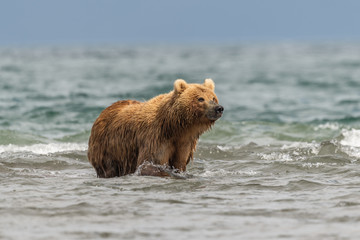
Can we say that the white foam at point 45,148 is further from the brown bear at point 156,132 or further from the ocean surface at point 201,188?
the brown bear at point 156,132

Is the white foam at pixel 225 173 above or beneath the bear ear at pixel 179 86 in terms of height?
beneath

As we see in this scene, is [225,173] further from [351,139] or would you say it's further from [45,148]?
[351,139]

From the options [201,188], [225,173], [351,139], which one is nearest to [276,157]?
[225,173]

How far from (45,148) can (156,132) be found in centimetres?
476

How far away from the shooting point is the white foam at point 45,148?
42.6ft

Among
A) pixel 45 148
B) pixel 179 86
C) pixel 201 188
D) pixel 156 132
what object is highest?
pixel 179 86

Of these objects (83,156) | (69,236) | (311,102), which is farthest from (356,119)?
(69,236)

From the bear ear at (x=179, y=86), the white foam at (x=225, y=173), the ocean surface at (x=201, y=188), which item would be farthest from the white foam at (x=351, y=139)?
the bear ear at (x=179, y=86)

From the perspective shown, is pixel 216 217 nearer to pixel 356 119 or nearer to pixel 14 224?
pixel 14 224

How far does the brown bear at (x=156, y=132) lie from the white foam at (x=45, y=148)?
3309 millimetres

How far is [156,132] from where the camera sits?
914cm

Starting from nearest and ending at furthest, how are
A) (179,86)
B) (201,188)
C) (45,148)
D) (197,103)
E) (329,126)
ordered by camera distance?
(201,188), (197,103), (179,86), (45,148), (329,126)

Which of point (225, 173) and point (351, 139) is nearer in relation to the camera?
point (225, 173)

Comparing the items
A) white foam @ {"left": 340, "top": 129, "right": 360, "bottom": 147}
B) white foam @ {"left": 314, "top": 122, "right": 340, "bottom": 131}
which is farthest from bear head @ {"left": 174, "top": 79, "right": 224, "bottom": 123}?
white foam @ {"left": 314, "top": 122, "right": 340, "bottom": 131}
